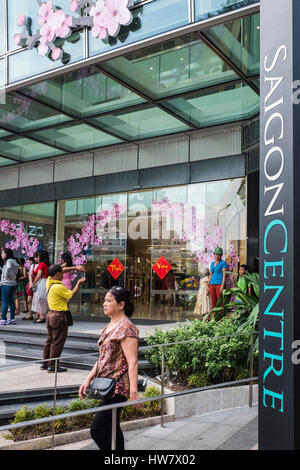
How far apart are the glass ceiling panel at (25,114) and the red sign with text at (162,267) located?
4.41m

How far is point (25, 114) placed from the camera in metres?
10.9

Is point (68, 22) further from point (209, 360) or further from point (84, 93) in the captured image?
point (209, 360)

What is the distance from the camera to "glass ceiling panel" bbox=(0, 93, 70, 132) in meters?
10.2

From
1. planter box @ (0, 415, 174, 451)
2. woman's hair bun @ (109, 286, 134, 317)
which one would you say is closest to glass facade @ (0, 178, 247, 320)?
planter box @ (0, 415, 174, 451)

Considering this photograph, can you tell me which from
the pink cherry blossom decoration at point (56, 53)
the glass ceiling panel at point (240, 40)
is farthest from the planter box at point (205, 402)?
the pink cherry blossom decoration at point (56, 53)

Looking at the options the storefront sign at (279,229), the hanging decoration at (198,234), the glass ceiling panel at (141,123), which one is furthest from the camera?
the hanging decoration at (198,234)

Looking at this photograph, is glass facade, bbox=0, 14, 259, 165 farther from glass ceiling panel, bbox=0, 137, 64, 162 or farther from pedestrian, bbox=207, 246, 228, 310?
pedestrian, bbox=207, 246, 228, 310

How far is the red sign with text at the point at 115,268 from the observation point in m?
13.3

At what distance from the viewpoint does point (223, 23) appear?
22.5 ft

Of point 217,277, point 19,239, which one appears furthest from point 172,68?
point 19,239

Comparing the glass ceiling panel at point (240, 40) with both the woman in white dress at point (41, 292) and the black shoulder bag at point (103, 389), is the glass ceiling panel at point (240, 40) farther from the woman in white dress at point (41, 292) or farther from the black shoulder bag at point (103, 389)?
the black shoulder bag at point (103, 389)

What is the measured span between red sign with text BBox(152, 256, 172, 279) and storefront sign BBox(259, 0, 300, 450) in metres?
9.64
